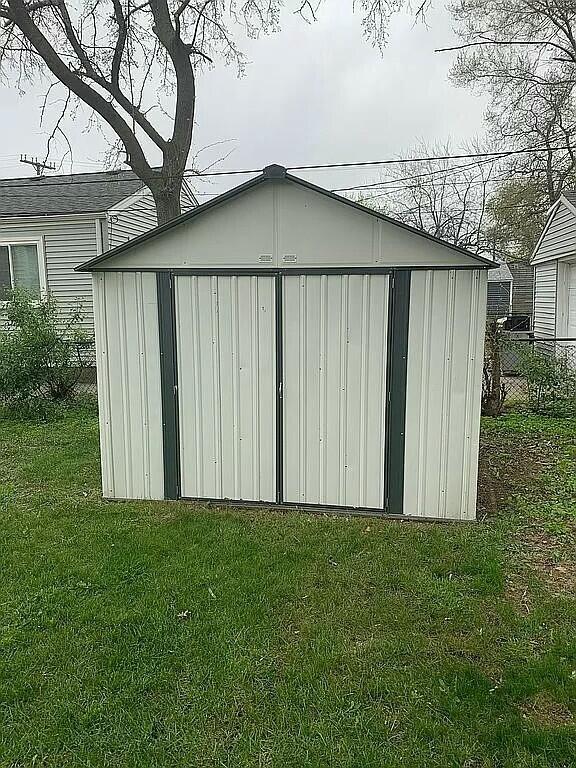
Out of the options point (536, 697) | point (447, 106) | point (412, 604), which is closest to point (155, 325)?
point (412, 604)

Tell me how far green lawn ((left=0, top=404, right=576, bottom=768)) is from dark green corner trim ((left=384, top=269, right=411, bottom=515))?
279 mm

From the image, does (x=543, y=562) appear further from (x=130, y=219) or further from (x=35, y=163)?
(x=35, y=163)

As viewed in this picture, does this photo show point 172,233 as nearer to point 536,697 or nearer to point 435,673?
point 435,673

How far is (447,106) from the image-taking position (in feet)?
54.1

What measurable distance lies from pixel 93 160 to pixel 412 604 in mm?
12501

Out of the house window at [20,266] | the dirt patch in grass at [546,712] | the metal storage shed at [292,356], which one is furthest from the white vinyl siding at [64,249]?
the dirt patch in grass at [546,712]

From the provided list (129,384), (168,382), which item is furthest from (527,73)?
(129,384)

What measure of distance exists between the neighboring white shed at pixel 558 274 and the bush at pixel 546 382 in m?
3.53

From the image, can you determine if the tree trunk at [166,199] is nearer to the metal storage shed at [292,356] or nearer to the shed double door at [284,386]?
the metal storage shed at [292,356]

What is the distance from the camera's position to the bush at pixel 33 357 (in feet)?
27.1

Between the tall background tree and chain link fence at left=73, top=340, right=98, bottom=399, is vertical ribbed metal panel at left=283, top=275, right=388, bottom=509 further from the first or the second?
the tall background tree

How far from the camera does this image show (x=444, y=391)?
431 cm

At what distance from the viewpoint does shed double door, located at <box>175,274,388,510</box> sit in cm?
440

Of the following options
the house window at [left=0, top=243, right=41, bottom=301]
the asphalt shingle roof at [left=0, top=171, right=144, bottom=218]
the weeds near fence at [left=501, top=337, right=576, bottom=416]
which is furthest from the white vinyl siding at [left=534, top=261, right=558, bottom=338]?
the house window at [left=0, top=243, right=41, bottom=301]
